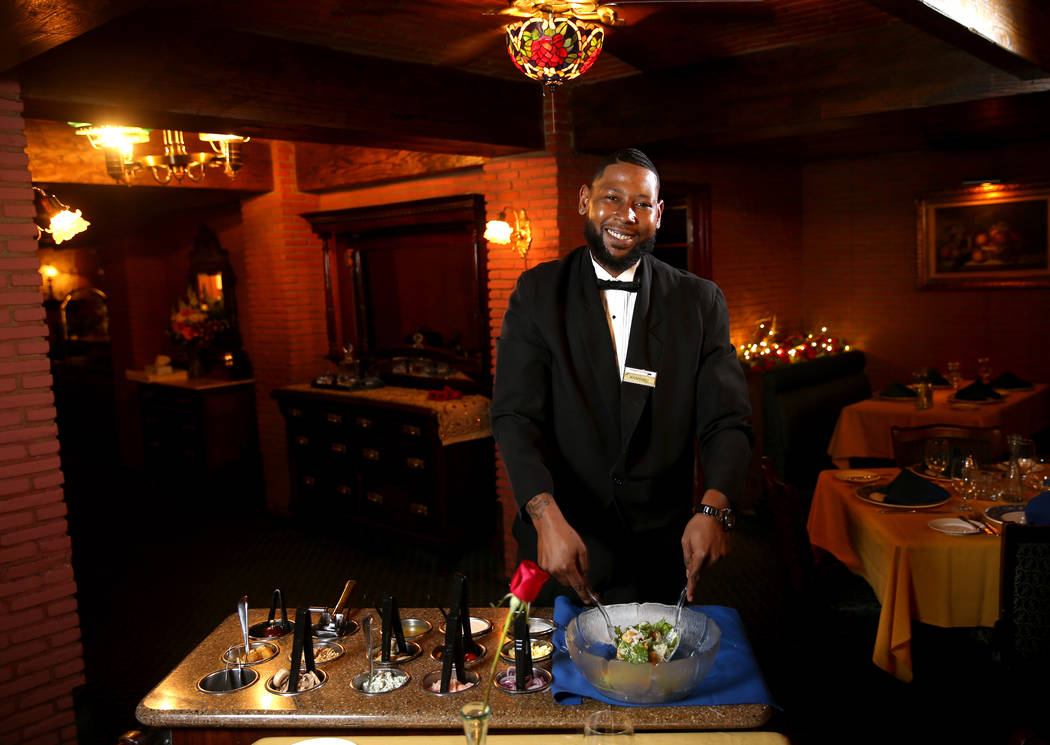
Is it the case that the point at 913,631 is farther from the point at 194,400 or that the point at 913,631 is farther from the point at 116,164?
the point at 194,400

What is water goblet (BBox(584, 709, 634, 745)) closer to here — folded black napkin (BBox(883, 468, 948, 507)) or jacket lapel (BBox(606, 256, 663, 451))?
jacket lapel (BBox(606, 256, 663, 451))

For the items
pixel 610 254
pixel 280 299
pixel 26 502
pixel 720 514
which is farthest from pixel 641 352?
pixel 280 299

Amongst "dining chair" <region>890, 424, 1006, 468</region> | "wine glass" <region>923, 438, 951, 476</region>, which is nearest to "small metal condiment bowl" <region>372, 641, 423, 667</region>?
"wine glass" <region>923, 438, 951, 476</region>

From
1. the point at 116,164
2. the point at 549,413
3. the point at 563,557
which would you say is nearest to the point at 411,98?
the point at 116,164

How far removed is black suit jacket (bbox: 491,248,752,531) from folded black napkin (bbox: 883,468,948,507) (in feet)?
5.77

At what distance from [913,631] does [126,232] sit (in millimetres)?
8112

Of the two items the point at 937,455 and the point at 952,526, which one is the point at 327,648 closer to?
the point at 952,526

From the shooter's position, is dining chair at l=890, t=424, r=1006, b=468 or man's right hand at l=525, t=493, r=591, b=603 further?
dining chair at l=890, t=424, r=1006, b=468

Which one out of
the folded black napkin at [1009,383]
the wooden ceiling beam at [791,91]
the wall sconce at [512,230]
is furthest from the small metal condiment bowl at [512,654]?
the folded black napkin at [1009,383]

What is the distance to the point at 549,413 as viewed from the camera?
229 centimetres

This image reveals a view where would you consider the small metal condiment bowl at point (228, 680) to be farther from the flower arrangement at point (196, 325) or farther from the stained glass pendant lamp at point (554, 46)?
the flower arrangement at point (196, 325)

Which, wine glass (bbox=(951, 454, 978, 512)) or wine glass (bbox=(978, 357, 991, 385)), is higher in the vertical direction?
wine glass (bbox=(978, 357, 991, 385))

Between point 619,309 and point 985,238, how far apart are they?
20.8ft

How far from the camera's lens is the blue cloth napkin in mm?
1736
